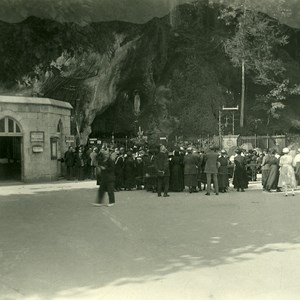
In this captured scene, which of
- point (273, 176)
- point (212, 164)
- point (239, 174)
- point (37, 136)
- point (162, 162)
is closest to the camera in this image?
point (162, 162)

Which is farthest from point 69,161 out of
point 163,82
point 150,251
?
point 163,82

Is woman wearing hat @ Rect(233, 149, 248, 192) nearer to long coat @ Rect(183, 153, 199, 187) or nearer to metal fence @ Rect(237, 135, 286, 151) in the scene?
long coat @ Rect(183, 153, 199, 187)

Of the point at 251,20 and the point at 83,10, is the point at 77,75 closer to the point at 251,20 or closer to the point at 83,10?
the point at 251,20

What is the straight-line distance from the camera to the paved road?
19.4 feet

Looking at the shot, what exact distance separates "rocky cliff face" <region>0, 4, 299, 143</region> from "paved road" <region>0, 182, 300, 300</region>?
16655 millimetres

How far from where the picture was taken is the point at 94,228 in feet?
33.6

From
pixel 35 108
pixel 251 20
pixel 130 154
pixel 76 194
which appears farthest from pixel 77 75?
pixel 251 20

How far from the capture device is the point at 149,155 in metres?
19.5

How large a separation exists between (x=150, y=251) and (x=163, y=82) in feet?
117

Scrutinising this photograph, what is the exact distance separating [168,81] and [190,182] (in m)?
25.8

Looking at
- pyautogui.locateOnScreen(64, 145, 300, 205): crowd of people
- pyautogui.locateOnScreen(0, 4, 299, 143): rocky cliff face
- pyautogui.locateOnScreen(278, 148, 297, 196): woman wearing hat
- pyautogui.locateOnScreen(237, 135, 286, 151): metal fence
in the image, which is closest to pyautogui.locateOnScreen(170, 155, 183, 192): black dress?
pyautogui.locateOnScreen(64, 145, 300, 205): crowd of people

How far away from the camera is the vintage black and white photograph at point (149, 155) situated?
6809 millimetres

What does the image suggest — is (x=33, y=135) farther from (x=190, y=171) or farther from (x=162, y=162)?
(x=190, y=171)

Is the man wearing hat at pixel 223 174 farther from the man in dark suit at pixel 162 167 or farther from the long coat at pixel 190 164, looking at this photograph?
the man in dark suit at pixel 162 167
